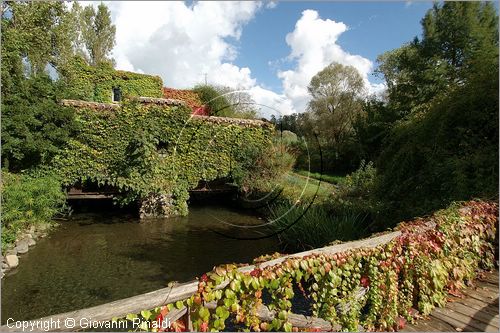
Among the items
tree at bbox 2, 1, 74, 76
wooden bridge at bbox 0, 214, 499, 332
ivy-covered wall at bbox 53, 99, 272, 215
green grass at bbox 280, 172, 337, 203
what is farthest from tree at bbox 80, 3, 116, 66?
wooden bridge at bbox 0, 214, 499, 332

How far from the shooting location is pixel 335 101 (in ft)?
86.0

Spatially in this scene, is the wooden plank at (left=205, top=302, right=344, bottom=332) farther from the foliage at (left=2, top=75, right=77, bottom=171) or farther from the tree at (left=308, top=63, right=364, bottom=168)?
the tree at (left=308, top=63, right=364, bottom=168)

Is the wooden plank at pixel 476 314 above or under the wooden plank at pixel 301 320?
under

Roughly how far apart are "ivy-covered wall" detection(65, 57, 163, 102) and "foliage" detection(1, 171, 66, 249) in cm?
857

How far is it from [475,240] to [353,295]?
8.07ft

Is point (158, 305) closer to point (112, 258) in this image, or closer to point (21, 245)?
point (112, 258)

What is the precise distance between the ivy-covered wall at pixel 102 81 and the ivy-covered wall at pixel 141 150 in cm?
657

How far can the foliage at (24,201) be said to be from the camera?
6.78 meters

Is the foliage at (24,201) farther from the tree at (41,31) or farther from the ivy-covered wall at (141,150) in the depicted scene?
the tree at (41,31)

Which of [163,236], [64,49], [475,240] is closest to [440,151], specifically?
[475,240]

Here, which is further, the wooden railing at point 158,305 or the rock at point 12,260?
the rock at point 12,260

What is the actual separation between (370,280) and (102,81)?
59.2 feet

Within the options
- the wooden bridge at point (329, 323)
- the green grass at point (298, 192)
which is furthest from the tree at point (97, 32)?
the wooden bridge at point (329, 323)

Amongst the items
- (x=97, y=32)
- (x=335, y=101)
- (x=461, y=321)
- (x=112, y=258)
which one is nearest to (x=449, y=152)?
(x=461, y=321)
